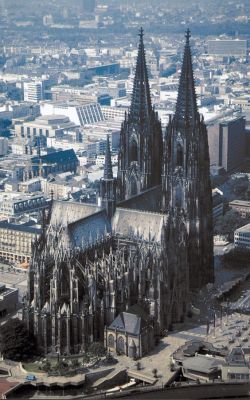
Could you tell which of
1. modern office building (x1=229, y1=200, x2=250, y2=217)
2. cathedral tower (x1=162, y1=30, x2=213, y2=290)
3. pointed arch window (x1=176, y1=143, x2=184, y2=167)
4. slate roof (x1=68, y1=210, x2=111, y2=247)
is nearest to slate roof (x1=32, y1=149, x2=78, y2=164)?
modern office building (x1=229, y1=200, x2=250, y2=217)

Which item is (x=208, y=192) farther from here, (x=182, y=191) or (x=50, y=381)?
(x=50, y=381)

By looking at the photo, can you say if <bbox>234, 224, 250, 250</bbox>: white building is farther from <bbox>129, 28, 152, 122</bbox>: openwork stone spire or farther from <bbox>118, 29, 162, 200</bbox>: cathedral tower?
<bbox>129, 28, 152, 122</bbox>: openwork stone spire

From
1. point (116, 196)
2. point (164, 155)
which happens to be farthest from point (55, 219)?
point (164, 155)

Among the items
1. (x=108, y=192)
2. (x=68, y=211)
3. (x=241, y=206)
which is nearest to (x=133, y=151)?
(x=108, y=192)

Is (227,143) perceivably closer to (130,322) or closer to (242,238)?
(242,238)

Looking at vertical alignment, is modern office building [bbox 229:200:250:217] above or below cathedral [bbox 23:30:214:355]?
below

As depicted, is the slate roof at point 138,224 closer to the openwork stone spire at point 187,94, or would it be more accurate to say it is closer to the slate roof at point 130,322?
the slate roof at point 130,322

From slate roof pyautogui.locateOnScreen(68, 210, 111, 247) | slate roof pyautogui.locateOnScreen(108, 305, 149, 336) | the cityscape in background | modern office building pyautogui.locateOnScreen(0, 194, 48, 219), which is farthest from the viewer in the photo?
modern office building pyautogui.locateOnScreen(0, 194, 48, 219)
